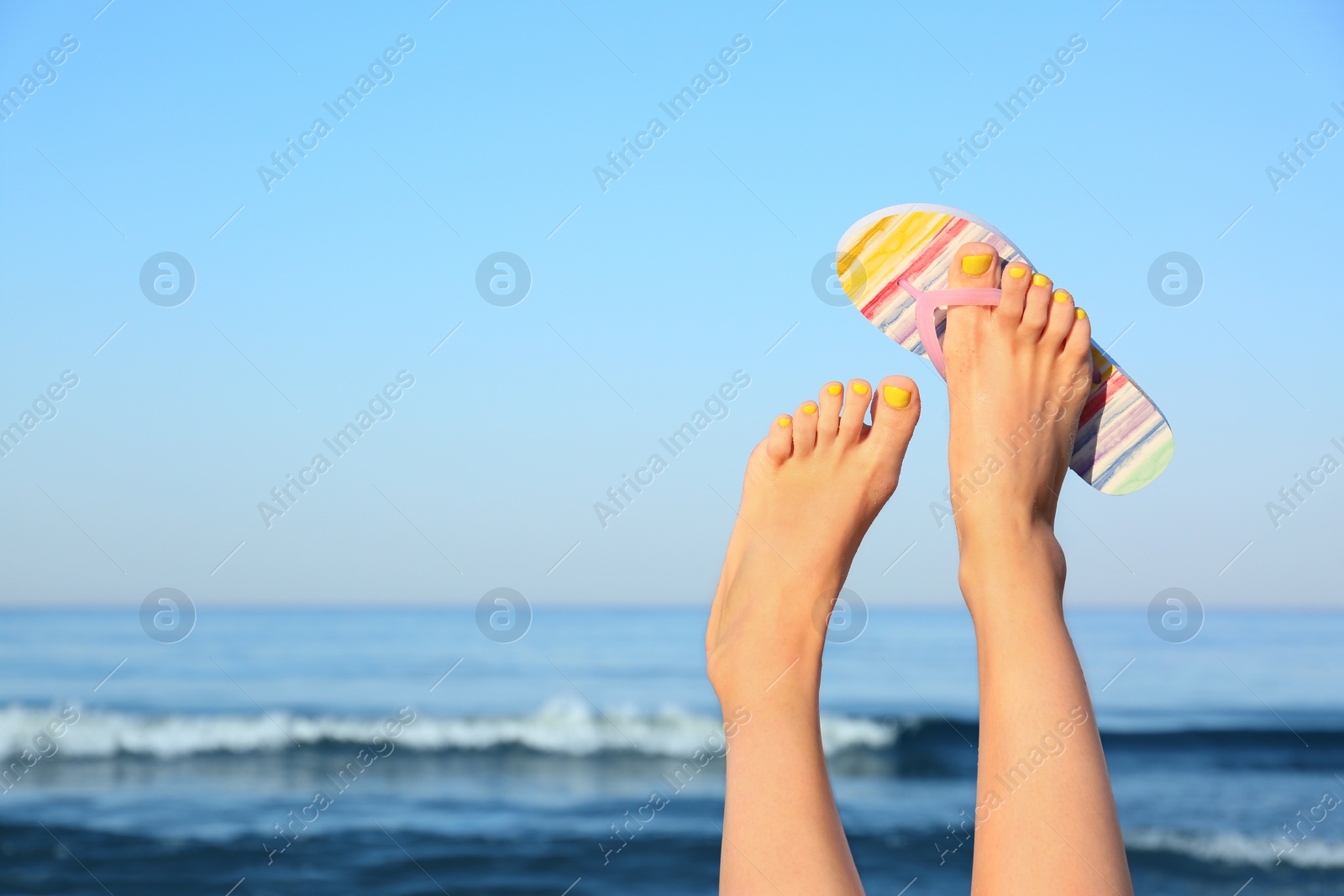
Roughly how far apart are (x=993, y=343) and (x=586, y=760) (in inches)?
189

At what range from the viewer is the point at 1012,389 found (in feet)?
6.33

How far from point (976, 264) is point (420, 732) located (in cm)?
575

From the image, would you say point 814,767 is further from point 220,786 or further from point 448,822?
point 220,786

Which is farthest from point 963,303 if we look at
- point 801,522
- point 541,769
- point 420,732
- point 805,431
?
point 420,732

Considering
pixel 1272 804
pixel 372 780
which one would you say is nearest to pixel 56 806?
pixel 372 780

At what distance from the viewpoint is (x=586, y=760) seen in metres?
6.06

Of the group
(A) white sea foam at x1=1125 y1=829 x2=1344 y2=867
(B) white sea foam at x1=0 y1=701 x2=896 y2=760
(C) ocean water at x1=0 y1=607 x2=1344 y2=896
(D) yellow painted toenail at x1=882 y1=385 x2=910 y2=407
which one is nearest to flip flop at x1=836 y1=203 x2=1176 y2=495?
(D) yellow painted toenail at x1=882 y1=385 x2=910 y2=407

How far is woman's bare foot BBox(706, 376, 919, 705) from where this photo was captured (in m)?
1.90

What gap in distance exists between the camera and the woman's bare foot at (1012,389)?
1.76 meters

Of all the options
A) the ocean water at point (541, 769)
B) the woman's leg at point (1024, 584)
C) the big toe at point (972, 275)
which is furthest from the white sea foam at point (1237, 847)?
the big toe at point (972, 275)

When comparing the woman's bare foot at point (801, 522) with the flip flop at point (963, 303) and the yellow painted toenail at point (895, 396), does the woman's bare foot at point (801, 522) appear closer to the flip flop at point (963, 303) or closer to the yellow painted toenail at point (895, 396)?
the yellow painted toenail at point (895, 396)

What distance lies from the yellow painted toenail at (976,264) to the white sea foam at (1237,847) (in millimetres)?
3422

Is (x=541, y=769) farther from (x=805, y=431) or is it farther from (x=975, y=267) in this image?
(x=975, y=267)

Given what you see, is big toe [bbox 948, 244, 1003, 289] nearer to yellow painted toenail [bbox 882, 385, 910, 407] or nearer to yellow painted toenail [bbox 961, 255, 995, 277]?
yellow painted toenail [bbox 961, 255, 995, 277]
